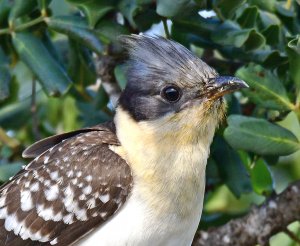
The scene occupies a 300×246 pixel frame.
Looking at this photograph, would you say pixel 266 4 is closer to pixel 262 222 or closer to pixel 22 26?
pixel 262 222

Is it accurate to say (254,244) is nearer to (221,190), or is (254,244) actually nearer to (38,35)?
(221,190)

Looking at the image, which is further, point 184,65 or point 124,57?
point 124,57

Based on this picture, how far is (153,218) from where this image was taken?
17.6ft

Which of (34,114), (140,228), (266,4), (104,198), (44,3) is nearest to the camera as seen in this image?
(140,228)

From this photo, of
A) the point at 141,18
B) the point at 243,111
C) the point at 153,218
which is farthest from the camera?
the point at 243,111

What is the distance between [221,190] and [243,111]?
0.46 m

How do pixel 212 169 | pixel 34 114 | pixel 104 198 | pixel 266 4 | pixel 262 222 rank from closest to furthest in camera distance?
pixel 104 198 < pixel 266 4 < pixel 262 222 < pixel 212 169 < pixel 34 114

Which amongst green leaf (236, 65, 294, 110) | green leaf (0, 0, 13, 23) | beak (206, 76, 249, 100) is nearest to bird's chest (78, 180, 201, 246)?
beak (206, 76, 249, 100)

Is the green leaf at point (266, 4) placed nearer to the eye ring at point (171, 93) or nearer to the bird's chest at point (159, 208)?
the eye ring at point (171, 93)

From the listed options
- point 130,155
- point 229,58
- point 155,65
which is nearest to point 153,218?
point 130,155

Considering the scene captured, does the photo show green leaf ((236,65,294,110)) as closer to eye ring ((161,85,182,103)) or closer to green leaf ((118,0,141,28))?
eye ring ((161,85,182,103))

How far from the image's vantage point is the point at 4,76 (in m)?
6.00

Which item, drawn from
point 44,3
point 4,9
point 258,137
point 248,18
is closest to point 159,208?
point 258,137

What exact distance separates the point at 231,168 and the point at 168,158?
2.10ft
